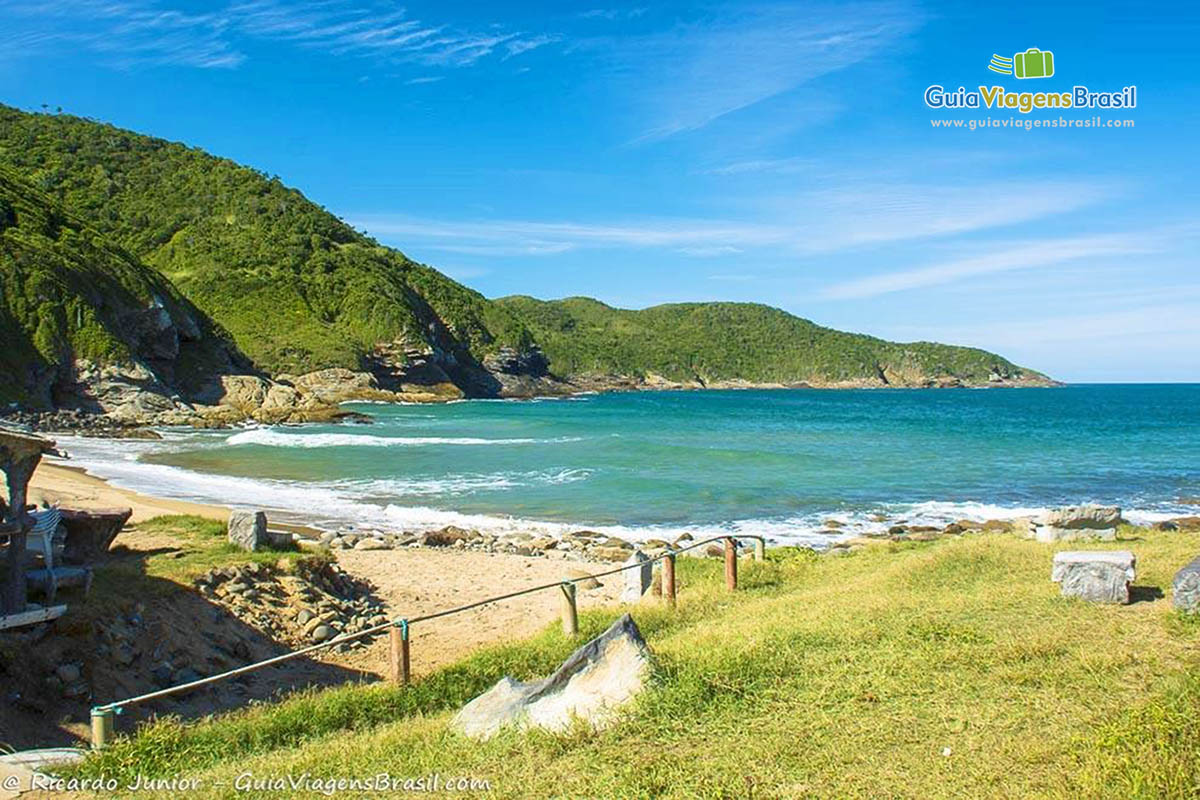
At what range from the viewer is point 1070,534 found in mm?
15156

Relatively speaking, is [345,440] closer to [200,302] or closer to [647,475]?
[647,475]

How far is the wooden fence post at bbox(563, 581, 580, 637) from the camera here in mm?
10641

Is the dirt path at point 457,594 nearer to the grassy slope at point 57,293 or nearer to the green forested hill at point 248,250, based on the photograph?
the grassy slope at point 57,293

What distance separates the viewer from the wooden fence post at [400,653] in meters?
8.73

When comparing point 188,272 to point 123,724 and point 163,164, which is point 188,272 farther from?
point 123,724

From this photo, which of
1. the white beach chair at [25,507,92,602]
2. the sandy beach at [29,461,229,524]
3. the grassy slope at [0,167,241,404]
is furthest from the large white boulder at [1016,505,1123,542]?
the grassy slope at [0,167,241,404]

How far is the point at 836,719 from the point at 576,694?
2.20m

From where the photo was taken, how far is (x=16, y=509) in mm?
9406

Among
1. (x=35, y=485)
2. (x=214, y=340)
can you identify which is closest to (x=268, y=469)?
(x=35, y=485)

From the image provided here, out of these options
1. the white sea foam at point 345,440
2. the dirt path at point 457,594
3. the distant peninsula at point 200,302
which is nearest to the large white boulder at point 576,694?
the dirt path at point 457,594

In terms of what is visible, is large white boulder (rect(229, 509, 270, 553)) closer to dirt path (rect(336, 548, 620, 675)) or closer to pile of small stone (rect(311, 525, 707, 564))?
dirt path (rect(336, 548, 620, 675))

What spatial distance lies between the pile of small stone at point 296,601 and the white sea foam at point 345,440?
31737mm

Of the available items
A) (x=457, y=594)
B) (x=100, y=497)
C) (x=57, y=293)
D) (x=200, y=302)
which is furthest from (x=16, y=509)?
(x=200, y=302)

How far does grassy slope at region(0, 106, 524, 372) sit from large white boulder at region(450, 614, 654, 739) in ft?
287
